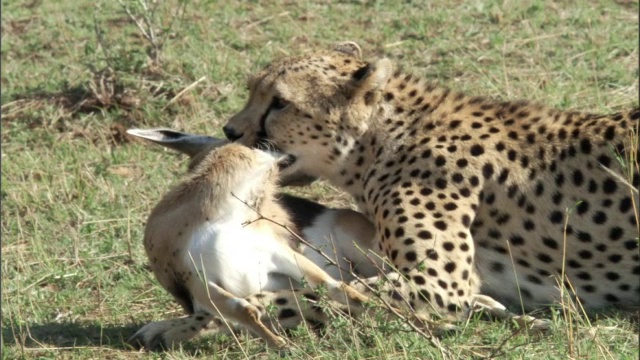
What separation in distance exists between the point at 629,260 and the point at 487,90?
2748mm

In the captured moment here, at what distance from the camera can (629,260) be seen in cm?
506

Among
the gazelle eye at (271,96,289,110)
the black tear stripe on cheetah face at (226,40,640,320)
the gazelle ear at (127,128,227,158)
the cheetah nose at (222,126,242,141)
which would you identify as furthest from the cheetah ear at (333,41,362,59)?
the gazelle ear at (127,128,227,158)

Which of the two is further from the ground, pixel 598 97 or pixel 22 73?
pixel 598 97

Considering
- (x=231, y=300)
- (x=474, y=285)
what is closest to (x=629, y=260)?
(x=474, y=285)

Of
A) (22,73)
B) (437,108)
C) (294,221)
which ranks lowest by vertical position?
(22,73)

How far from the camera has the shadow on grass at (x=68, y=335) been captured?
4.91 m

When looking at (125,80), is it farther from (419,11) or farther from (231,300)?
(231,300)

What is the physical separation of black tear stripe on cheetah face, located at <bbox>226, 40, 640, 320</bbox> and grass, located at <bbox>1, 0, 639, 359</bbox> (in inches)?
11.2

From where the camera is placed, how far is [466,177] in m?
5.24

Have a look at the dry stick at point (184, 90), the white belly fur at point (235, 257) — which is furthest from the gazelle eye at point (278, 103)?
the dry stick at point (184, 90)

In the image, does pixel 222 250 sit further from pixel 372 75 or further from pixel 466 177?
pixel 372 75

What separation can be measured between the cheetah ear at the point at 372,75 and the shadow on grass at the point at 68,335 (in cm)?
146

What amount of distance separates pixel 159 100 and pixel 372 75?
2508mm

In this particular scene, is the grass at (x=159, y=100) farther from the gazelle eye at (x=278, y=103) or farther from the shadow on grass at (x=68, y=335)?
the gazelle eye at (x=278, y=103)
